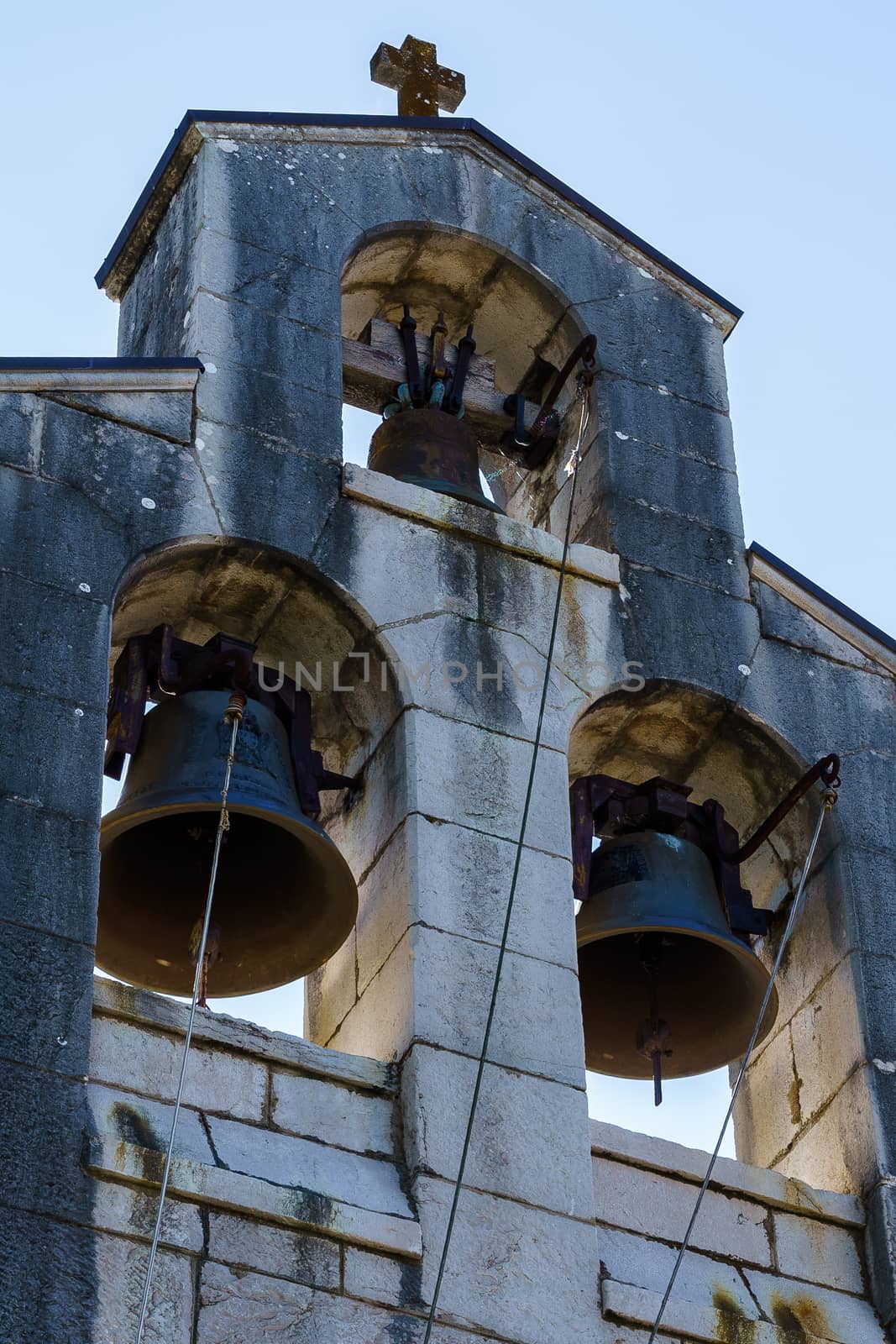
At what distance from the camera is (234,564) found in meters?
9.32

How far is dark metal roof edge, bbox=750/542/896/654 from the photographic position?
10.5 m

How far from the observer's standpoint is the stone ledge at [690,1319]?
801 centimetres

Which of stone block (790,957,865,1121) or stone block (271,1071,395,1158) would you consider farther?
stone block (790,957,865,1121)

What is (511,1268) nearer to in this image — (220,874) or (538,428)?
(220,874)

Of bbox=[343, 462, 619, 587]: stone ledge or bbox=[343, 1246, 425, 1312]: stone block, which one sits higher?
bbox=[343, 462, 619, 587]: stone ledge

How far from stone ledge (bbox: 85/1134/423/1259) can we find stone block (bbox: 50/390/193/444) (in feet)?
9.05

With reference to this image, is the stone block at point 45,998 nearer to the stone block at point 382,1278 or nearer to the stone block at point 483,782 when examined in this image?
the stone block at point 382,1278

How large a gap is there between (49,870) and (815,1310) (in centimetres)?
273

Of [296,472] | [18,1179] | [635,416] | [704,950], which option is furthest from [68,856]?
[635,416]

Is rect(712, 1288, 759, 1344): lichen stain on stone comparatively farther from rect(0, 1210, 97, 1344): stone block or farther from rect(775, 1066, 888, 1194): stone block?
rect(0, 1210, 97, 1344): stone block

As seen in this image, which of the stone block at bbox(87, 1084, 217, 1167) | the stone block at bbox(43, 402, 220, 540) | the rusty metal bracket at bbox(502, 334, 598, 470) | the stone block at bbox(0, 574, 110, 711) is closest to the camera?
the stone block at bbox(87, 1084, 217, 1167)

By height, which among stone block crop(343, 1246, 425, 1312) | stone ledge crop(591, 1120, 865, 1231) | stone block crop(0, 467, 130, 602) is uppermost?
stone block crop(0, 467, 130, 602)

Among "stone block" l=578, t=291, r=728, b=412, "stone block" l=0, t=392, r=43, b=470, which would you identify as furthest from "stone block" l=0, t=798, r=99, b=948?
"stone block" l=578, t=291, r=728, b=412

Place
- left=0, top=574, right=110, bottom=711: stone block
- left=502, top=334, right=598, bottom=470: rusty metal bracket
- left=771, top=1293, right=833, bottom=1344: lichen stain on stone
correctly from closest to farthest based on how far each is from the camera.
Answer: left=771, top=1293, right=833, bottom=1344: lichen stain on stone → left=0, top=574, right=110, bottom=711: stone block → left=502, top=334, right=598, bottom=470: rusty metal bracket
